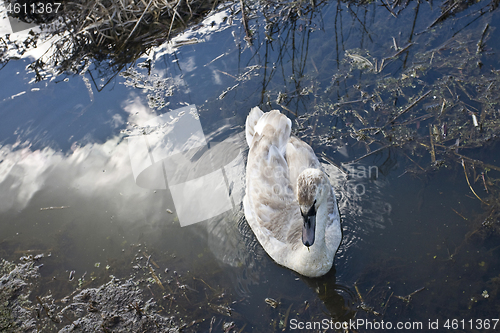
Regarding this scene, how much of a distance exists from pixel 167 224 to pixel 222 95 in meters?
3.01

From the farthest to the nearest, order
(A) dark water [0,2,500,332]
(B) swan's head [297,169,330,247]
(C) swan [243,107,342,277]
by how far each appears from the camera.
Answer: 1. (A) dark water [0,2,500,332]
2. (C) swan [243,107,342,277]
3. (B) swan's head [297,169,330,247]

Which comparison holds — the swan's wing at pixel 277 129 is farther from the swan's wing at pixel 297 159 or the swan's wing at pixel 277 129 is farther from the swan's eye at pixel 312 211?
the swan's eye at pixel 312 211

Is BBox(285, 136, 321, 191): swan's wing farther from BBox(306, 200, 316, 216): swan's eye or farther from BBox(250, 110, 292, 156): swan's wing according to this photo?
BBox(306, 200, 316, 216): swan's eye

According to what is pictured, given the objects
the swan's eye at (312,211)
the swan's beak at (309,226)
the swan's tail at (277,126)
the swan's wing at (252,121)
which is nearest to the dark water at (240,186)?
the swan's wing at (252,121)

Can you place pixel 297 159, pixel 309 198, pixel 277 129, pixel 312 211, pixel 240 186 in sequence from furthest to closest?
pixel 240 186 → pixel 277 129 → pixel 297 159 → pixel 312 211 → pixel 309 198

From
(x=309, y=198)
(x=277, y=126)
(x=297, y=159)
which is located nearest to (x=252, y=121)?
(x=277, y=126)

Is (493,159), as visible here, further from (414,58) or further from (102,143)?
(102,143)

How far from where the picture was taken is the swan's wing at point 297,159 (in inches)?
195

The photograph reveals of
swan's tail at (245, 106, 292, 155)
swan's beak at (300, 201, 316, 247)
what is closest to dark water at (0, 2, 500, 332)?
swan's tail at (245, 106, 292, 155)

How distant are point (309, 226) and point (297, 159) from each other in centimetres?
143

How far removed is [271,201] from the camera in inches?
186

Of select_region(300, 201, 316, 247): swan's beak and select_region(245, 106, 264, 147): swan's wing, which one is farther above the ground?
select_region(245, 106, 264, 147): swan's wing

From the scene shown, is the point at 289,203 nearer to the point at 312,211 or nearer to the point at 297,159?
the point at 297,159

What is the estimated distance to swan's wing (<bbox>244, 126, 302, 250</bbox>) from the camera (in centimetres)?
461
